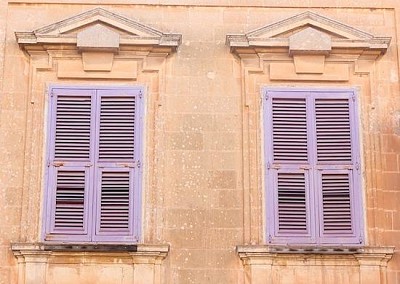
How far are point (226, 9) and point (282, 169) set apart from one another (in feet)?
7.73

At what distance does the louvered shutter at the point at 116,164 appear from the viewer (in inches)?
492

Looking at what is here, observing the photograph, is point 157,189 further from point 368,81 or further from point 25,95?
point 368,81

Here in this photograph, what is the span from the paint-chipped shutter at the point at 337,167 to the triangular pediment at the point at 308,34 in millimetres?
718

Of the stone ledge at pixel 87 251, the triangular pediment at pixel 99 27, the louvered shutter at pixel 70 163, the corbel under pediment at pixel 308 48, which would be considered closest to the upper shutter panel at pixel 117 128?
the louvered shutter at pixel 70 163

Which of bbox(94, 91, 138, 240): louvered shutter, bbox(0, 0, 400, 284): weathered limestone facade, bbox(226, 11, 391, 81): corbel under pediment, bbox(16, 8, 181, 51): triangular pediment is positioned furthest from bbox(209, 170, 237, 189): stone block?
bbox(16, 8, 181, 51): triangular pediment

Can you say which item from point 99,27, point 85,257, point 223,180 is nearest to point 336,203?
point 223,180

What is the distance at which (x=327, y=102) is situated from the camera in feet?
43.0

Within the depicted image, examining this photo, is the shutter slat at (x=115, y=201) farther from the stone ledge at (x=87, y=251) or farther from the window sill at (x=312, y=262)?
the window sill at (x=312, y=262)

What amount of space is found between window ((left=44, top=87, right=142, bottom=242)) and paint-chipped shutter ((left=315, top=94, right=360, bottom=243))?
2323mm

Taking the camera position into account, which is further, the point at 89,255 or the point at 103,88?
the point at 103,88

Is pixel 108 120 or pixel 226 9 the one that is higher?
pixel 226 9

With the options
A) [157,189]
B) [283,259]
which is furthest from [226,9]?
[283,259]

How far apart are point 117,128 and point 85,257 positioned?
1741 mm

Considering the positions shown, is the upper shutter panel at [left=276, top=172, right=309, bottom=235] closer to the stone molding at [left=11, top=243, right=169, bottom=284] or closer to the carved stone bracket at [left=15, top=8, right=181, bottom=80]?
the stone molding at [left=11, top=243, right=169, bottom=284]
